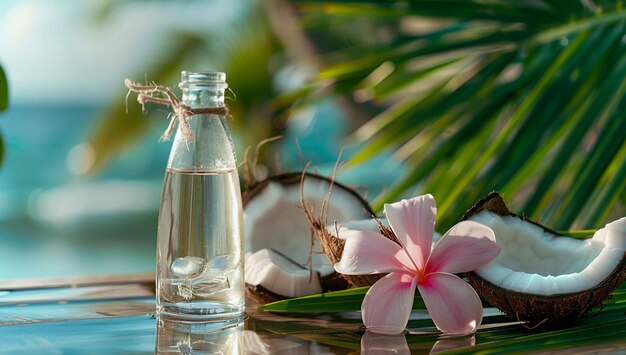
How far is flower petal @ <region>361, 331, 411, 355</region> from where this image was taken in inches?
22.8

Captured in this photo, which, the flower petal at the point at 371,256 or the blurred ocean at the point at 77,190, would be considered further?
the blurred ocean at the point at 77,190

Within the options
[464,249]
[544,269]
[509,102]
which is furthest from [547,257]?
[509,102]

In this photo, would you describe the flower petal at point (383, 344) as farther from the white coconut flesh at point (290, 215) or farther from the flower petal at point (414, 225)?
the white coconut flesh at point (290, 215)

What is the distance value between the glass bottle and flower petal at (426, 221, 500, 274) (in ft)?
0.53

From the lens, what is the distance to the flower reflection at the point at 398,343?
0.58 m

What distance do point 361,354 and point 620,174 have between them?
42cm

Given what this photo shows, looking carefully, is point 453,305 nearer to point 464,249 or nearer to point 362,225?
point 464,249

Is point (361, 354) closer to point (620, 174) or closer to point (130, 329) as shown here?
point (130, 329)

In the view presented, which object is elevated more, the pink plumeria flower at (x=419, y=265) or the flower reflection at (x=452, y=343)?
the pink plumeria flower at (x=419, y=265)

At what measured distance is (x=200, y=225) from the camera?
675 mm

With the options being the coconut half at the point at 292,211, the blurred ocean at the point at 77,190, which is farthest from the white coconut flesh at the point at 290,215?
the blurred ocean at the point at 77,190

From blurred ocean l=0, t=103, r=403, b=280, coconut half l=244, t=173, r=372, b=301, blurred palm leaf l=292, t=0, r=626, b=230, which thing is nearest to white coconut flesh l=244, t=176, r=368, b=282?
coconut half l=244, t=173, r=372, b=301

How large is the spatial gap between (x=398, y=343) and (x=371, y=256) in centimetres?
6

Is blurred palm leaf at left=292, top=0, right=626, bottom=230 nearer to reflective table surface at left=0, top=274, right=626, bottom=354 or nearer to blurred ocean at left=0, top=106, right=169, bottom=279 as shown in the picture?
reflective table surface at left=0, top=274, right=626, bottom=354
